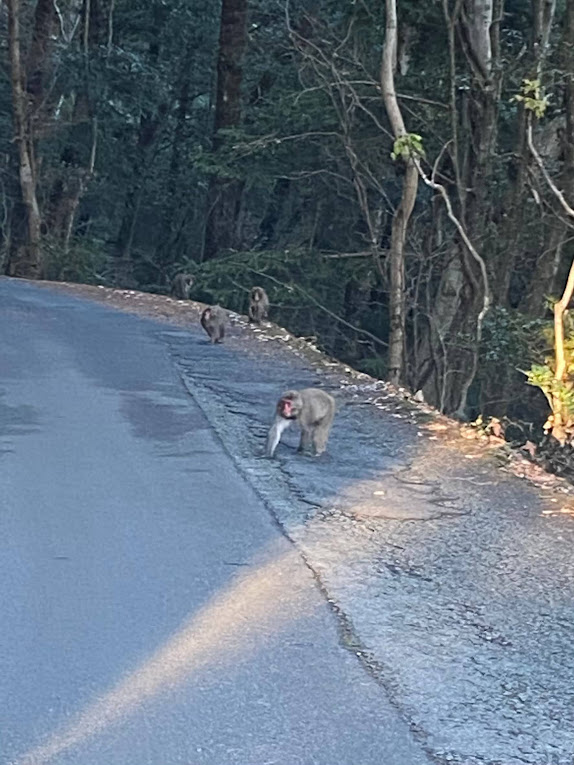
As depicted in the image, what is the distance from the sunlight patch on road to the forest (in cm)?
485

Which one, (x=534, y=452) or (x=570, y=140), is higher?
(x=570, y=140)

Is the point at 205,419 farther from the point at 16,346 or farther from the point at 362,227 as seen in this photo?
the point at 362,227

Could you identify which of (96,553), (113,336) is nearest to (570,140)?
(113,336)

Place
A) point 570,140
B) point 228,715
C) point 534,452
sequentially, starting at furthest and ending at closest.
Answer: point 570,140 → point 534,452 → point 228,715

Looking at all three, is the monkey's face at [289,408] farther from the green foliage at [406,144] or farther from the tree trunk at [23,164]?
the tree trunk at [23,164]

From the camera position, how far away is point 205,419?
11.1m

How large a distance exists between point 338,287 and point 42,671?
2215 centimetres

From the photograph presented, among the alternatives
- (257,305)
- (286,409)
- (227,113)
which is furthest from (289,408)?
(227,113)

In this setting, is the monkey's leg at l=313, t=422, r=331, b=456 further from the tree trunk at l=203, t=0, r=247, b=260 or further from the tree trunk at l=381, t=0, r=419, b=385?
the tree trunk at l=203, t=0, r=247, b=260

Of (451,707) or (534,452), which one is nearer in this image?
(451,707)

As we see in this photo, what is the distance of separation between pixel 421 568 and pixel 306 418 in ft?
8.83

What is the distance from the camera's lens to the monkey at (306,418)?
9.41 metres

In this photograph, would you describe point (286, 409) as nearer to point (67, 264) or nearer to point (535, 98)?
point (535, 98)

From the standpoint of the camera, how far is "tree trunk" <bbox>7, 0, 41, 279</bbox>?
29.2m
